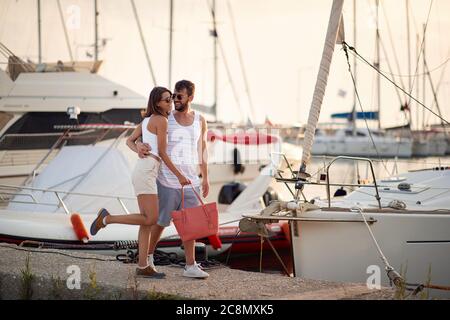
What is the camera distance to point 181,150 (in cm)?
717

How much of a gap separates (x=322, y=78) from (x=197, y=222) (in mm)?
3390

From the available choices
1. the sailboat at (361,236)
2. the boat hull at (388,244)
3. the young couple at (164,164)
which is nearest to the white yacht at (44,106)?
the sailboat at (361,236)

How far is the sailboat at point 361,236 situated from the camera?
907 centimetres

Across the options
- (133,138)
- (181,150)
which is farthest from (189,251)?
(133,138)

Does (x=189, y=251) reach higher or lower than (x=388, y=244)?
higher

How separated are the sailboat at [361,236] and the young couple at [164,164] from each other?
5.54 feet

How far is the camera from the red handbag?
7.00 meters

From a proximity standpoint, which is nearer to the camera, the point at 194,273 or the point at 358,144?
the point at 194,273

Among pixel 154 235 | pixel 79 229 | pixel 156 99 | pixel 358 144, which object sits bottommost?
pixel 358 144

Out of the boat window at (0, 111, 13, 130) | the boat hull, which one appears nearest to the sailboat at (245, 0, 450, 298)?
the boat hull

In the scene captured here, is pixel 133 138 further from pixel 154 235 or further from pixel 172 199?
pixel 154 235

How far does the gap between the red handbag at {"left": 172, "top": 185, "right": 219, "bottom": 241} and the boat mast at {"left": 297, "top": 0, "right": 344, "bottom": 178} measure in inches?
109

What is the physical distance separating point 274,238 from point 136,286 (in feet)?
24.0

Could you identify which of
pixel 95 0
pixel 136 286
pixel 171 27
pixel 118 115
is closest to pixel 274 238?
pixel 118 115
